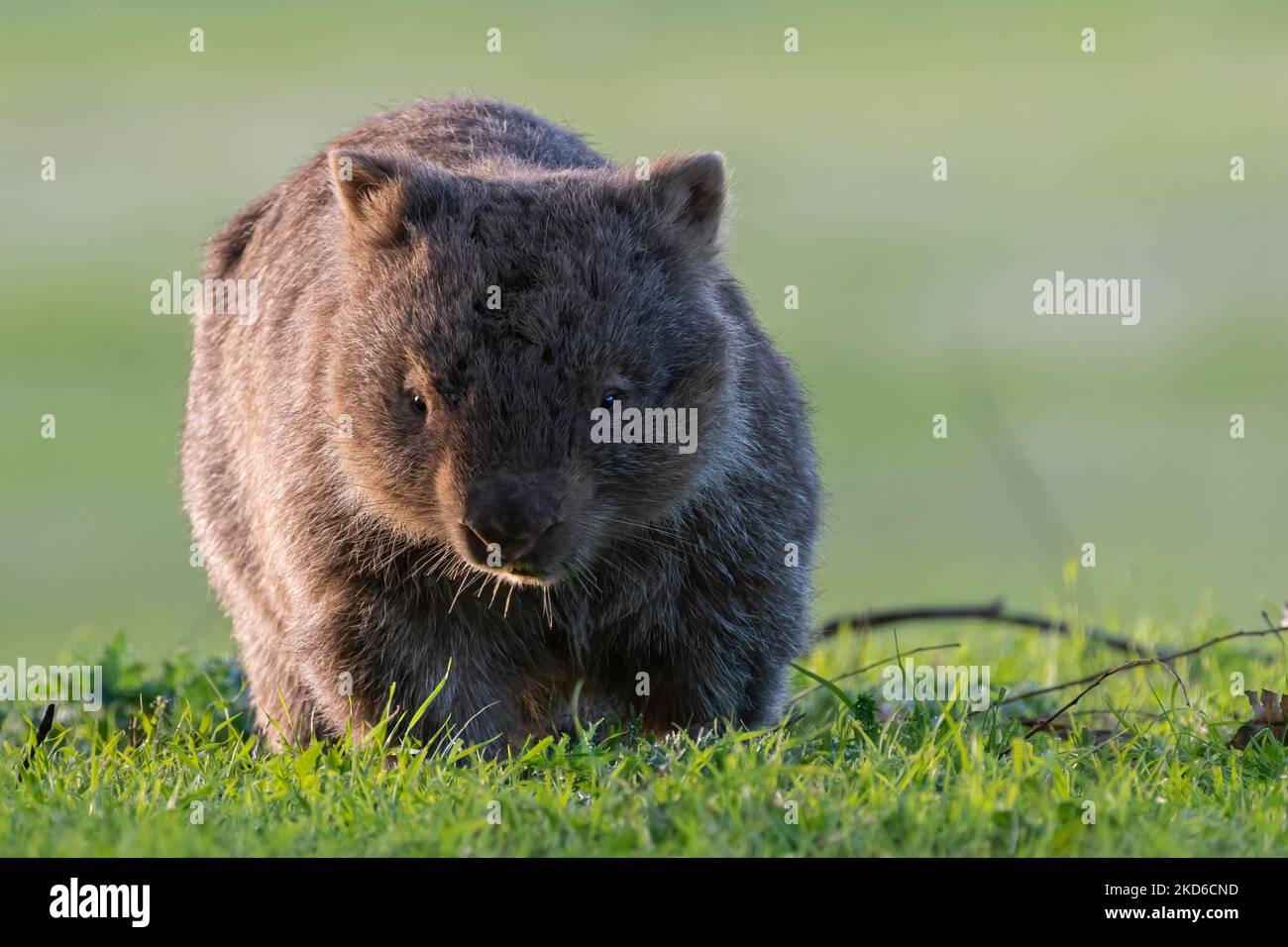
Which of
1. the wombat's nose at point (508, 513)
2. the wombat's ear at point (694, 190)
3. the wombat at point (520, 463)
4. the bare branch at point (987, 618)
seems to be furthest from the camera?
the bare branch at point (987, 618)

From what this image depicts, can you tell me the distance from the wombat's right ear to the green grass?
2.20m

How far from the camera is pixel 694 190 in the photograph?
25.2ft

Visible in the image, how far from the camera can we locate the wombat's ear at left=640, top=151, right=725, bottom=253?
7.47m

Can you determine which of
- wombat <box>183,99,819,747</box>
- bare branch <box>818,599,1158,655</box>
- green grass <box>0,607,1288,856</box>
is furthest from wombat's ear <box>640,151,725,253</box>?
bare branch <box>818,599,1158,655</box>

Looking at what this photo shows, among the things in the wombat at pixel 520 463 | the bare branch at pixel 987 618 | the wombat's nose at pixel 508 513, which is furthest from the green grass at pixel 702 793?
the bare branch at pixel 987 618

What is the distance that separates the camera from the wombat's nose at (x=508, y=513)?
6176 mm

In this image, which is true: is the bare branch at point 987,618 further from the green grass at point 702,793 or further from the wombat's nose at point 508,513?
the wombat's nose at point 508,513

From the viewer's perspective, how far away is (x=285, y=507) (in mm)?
7602

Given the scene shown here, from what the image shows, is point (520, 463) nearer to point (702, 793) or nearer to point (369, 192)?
point (702, 793)

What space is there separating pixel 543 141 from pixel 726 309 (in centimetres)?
198

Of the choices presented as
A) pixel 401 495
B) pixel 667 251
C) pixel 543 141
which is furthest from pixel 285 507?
pixel 543 141

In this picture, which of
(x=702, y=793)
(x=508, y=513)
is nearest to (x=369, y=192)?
(x=508, y=513)

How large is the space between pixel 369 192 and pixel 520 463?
5.89 feet

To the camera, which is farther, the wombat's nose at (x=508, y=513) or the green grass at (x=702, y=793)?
the wombat's nose at (x=508, y=513)
